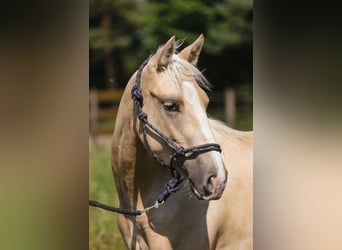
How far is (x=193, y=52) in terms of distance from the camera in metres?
2.26

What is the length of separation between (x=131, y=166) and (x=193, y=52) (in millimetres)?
542

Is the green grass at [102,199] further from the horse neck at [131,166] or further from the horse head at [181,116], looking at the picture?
the horse head at [181,116]

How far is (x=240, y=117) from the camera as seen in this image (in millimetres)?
2418

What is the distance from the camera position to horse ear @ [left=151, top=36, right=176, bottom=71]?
210cm

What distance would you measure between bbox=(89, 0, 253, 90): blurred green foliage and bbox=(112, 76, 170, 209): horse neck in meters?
A: 0.16

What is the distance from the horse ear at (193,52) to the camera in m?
2.23

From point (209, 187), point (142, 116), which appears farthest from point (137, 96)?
point (209, 187)

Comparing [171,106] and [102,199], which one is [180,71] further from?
[102,199]

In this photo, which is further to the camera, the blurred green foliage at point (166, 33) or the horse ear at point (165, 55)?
the blurred green foliage at point (166, 33)

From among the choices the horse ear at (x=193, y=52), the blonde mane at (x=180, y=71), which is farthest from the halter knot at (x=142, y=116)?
the horse ear at (x=193, y=52)

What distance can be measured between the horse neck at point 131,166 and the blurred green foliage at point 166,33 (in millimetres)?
157

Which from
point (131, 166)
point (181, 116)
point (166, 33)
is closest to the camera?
point (181, 116)
